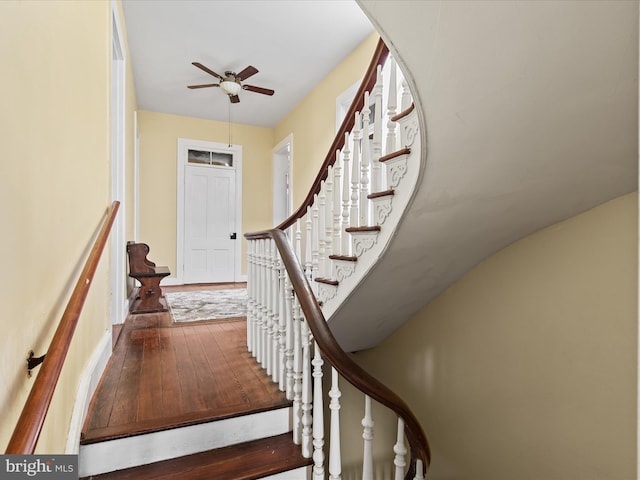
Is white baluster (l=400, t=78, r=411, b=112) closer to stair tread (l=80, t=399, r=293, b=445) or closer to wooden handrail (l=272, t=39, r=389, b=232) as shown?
wooden handrail (l=272, t=39, r=389, b=232)

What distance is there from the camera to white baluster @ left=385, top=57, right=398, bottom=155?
1.64 meters

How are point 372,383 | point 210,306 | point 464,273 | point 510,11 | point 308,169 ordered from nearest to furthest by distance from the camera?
1. point 510,11
2. point 372,383
3. point 464,273
4. point 210,306
5. point 308,169

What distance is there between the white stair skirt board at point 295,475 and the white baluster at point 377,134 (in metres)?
1.41

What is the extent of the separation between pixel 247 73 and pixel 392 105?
9.37 feet

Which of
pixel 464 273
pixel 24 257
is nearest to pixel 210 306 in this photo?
pixel 464 273

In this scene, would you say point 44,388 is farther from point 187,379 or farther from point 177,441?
point 187,379

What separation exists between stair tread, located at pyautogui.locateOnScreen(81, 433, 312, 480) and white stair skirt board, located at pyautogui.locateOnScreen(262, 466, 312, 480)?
0.02 meters

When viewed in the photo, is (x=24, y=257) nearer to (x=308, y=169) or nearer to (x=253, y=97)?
(x=308, y=169)

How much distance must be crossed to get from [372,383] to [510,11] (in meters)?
1.31

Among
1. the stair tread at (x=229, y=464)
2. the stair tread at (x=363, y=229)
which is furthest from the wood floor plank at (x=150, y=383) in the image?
the stair tread at (x=363, y=229)

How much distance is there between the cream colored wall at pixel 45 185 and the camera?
0.85m

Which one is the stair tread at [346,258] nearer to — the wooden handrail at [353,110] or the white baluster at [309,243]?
the white baluster at [309,243]

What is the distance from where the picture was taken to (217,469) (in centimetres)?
156

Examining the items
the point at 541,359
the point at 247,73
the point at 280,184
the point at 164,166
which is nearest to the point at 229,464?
the point at 541,359
